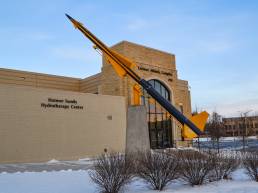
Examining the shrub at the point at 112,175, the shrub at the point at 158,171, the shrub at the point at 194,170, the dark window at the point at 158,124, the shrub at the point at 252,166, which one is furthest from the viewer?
the dark window at the point at 158,124

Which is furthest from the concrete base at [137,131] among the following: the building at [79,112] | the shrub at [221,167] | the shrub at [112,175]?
the shrub at [112,175]

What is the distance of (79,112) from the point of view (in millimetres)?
29844

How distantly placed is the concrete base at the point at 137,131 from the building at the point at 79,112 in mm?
179

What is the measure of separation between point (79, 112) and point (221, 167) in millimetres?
18680

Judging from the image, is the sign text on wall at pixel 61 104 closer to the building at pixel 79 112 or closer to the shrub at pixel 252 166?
the building at pixel 79 112

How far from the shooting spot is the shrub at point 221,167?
498 inches

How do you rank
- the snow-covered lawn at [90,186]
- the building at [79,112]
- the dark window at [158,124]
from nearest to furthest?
1. the snow-covered lawn at [90,186]
2. the building at [79,112]
3. the dark window at [158,124]

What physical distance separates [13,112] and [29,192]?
15.7 m

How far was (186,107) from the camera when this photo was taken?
45.2 m

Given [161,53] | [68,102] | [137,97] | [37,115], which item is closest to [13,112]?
[37,115]

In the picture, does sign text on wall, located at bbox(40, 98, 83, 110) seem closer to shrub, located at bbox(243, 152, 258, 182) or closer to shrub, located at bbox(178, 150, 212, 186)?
shrub, located at bbox(178, 150, 212, 186)

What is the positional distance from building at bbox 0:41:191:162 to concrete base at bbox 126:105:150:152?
7.1 inches

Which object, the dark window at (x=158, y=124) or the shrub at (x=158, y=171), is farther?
the dark window at (x=158, y=124)

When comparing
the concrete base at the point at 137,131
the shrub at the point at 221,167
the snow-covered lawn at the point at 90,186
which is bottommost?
the snow-covered lawn at the point at 90,186
